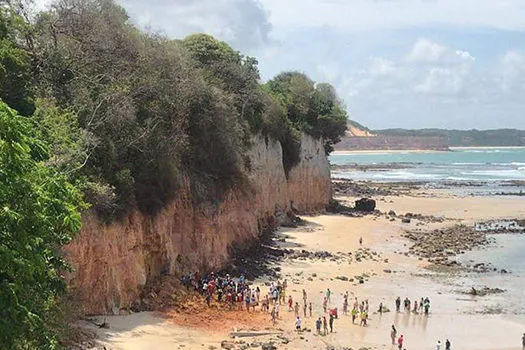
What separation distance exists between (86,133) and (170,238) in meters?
7.50

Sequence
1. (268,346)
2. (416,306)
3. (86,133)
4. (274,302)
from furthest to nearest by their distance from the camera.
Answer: (416,306)
(274,302)
(268,346)
(86,133)

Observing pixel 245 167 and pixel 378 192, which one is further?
pixel 378 192

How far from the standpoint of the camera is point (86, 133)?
71.0 ft

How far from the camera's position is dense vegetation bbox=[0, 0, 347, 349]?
11.5 meters

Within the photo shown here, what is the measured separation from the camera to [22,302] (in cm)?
1179

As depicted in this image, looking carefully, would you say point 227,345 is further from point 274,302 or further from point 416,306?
point 416,306

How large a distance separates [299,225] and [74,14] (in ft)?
87.2

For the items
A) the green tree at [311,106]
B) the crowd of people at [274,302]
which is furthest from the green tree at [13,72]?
the green tree at [311,106]

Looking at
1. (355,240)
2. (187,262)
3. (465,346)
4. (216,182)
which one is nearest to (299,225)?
(355,240)

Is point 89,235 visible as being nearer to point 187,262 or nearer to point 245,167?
point 187,262

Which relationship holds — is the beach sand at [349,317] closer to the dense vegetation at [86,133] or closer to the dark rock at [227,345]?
the dark rock at [227,345]

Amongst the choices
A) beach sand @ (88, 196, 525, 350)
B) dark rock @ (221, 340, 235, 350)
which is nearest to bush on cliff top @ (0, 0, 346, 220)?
beach sand @ (88, 196, 525, 350)

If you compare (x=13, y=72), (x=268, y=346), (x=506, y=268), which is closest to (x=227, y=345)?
(x=268, y=346)

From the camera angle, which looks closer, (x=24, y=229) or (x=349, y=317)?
(x=24, y=229)
